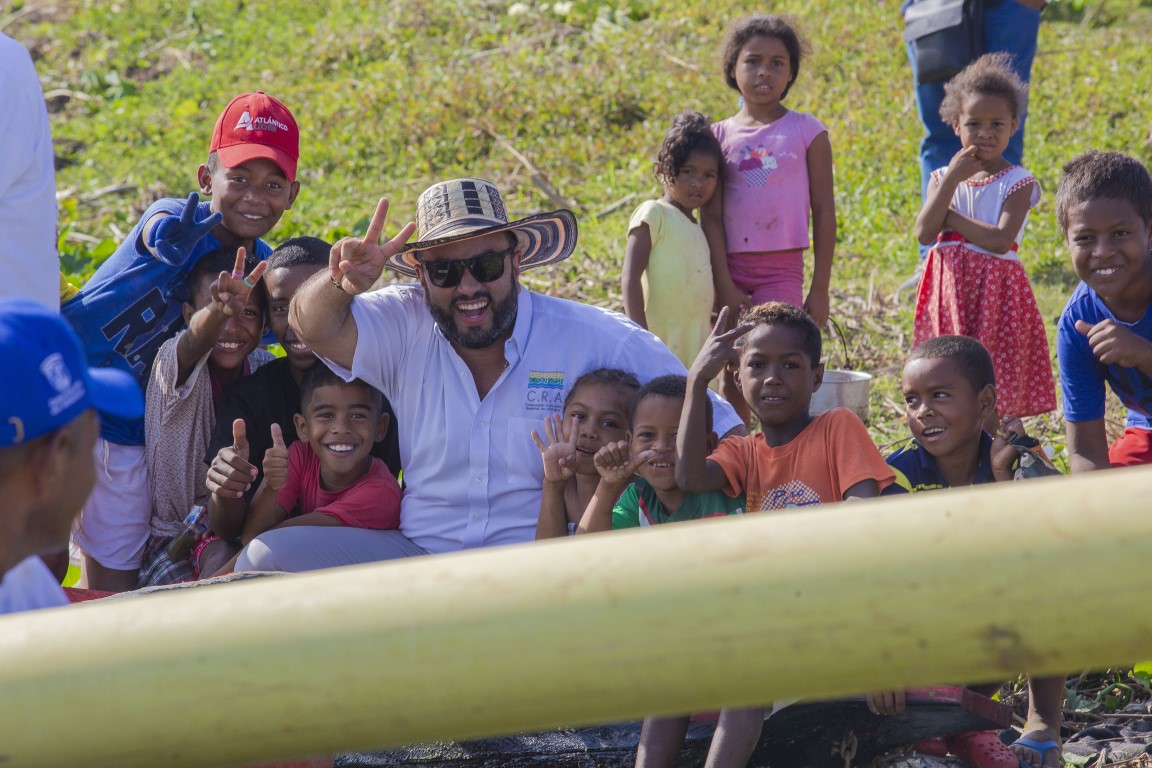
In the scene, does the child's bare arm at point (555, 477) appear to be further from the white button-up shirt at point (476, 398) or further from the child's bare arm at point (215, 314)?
the child's bare arm at point (215, 314)

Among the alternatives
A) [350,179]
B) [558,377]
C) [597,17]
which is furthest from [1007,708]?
[597,17]

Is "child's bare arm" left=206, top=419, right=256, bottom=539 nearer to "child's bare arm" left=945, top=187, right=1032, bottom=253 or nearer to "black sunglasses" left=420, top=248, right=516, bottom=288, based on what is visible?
"black sunglasses" left=420, top=248, right=516, bottom=288

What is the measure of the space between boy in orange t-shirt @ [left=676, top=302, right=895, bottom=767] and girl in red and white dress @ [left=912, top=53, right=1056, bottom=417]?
1.54m

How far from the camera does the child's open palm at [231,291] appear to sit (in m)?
4.04

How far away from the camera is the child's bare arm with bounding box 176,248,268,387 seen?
405cm

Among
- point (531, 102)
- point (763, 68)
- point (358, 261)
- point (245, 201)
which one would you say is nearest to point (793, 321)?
point (358, 261)

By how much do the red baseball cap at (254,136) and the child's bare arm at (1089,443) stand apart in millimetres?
2824

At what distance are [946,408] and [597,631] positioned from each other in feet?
9.90

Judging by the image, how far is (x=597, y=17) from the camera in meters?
12.1

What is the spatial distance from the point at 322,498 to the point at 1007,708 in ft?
7.00

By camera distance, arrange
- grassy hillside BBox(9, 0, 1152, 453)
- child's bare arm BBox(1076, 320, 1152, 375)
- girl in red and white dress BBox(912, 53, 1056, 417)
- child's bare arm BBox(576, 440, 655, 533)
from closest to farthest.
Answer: child's bare arm BBox(576, 440, 655, 533), child's bare arm BBox(1076, 320, 1152, 375), girl in red and white dress BBox(912, 53, 1056, 417), grassy hillside BBox(9, 0, 1152, 453)

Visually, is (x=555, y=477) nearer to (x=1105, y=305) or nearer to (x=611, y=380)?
(x=611, y=380)

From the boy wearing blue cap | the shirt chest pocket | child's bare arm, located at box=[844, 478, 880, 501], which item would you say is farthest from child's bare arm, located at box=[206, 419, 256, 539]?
the boy wearing blue cap

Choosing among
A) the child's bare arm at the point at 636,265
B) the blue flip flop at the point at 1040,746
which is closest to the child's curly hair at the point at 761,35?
the child's bare arm at the point at 636,265
